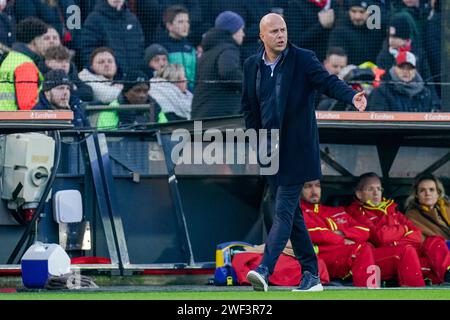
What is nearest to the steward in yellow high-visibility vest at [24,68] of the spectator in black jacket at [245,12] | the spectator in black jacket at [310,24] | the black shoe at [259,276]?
the spectator in black jacket at [245,12]

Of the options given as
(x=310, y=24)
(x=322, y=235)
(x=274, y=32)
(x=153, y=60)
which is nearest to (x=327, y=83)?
(x=274, y=32)

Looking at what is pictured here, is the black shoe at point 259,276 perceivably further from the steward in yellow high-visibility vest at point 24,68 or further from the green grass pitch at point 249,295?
the steward in yellow high-visibility vest at point 24,68

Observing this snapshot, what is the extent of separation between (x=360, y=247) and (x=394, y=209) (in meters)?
0.76

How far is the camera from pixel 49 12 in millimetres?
13344

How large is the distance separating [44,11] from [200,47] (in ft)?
5.32

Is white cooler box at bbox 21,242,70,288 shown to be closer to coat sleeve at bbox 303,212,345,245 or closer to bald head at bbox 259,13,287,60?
coat sleeve at bbox 303,212,345,245

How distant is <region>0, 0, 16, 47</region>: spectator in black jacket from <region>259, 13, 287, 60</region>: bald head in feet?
13.8

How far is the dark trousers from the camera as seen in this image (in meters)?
9.16

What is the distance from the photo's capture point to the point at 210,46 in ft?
43.3

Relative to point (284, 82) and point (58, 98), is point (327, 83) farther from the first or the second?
point (58, 98)

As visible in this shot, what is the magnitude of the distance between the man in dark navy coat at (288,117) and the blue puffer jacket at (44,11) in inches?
171

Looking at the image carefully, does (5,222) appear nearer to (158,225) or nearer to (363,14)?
(158,225)

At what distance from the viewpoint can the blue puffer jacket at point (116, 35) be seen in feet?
43.8
